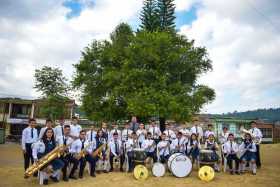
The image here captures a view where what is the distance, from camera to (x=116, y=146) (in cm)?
1474

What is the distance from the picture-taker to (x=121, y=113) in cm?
3155

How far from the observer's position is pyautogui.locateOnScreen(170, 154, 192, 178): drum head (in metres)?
13.0

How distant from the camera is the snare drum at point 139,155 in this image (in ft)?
44.5

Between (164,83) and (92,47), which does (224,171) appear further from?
(92,47)

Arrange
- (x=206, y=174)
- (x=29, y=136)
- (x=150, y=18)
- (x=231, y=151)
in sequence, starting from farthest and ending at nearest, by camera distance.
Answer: (x=150, y=18) → (x=231, y=151) → (x=29, y=136) → (x=206, y=174)

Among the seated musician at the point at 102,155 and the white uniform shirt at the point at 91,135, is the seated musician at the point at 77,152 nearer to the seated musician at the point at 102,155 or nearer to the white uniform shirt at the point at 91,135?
the white uniform shirt at the point at 91,135

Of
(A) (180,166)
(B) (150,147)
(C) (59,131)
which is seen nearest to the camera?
(A) (180,166)

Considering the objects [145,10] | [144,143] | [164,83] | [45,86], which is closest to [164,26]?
[145,10]

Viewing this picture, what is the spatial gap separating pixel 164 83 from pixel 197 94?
3776 millimetres

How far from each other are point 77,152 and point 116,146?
2.06m

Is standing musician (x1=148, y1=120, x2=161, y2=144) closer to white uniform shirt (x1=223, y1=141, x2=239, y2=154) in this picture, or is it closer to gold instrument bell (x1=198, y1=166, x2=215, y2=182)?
white uniform shirt (x1=223, y1=141, x2=239, y2=154)

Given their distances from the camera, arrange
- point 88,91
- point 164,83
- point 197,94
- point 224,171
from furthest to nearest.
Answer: point 88,91
point 197,94
point 164,83
point 224,171

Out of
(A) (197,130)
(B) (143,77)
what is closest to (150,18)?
(B) (143,77)

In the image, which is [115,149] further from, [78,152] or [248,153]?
[248,153]
